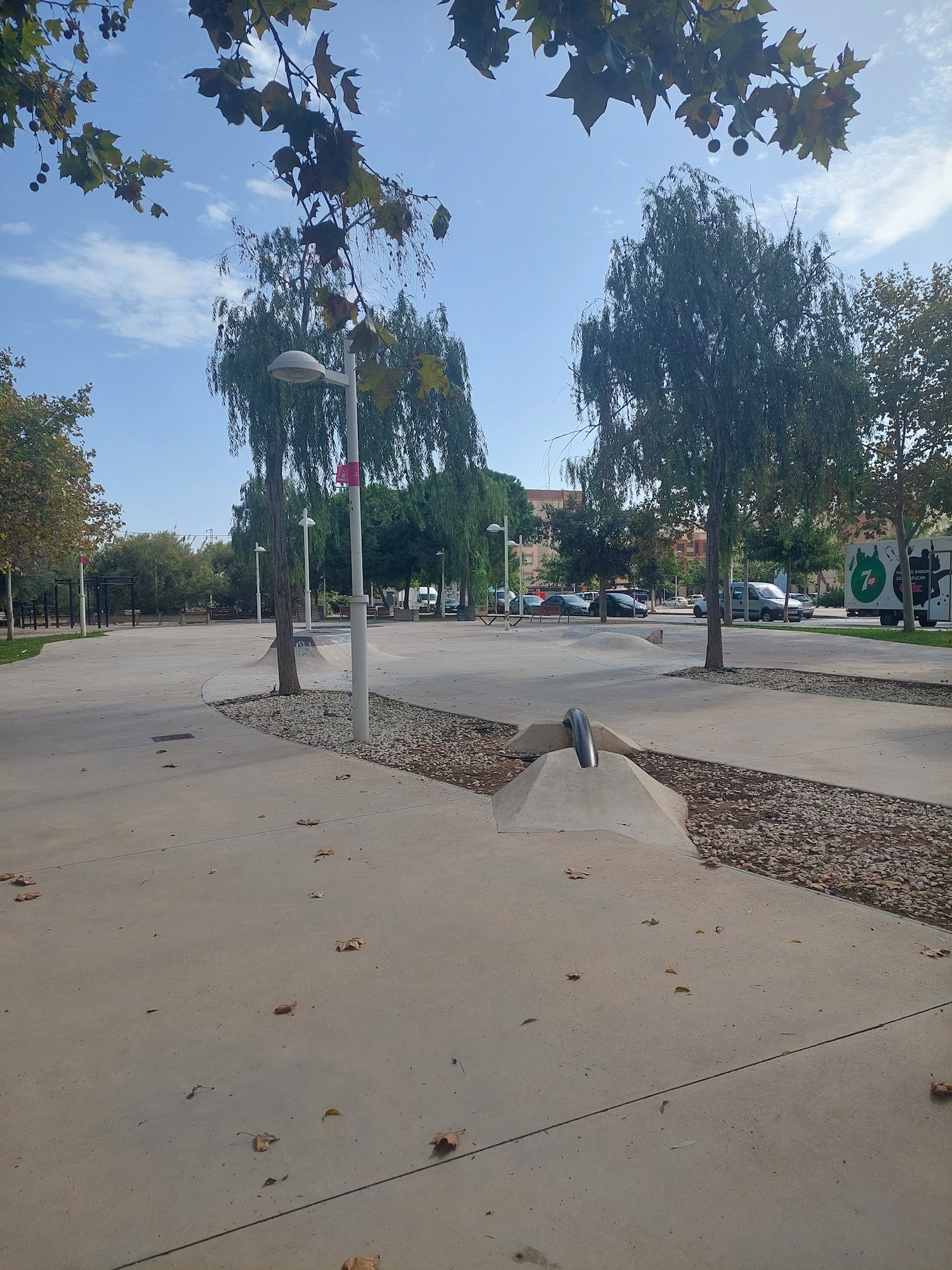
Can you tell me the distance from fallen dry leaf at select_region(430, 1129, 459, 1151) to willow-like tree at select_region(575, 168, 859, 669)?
12.9m

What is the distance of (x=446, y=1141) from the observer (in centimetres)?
225

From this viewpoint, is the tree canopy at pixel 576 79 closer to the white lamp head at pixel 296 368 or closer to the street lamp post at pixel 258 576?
the white lamp head at pixel 296 368

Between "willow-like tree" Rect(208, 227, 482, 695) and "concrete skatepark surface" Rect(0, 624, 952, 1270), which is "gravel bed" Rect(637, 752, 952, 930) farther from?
"willow-like tree" Rect(208, 227, 482, 695)

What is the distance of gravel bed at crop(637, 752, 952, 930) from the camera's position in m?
4.12

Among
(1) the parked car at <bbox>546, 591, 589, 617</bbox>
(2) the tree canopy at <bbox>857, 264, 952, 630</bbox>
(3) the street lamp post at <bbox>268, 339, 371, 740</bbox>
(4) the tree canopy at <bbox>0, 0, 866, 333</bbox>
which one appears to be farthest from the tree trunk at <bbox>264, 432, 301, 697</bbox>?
(1) the parked car at <bbox>546, 591, 589, 617</bbox>

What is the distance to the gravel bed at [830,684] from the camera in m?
11.3

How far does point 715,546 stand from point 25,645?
68.0 feet

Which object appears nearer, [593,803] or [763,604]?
[593,803]

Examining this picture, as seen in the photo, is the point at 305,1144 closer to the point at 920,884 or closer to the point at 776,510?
the point at 920,884

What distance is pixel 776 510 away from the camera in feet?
65.0

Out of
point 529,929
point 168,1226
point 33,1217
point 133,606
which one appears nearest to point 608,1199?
point 168,1226

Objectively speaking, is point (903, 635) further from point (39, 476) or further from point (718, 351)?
point (39, 476)

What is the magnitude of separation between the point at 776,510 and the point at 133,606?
32.8 m

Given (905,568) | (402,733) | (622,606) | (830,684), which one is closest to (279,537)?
(402,733)
